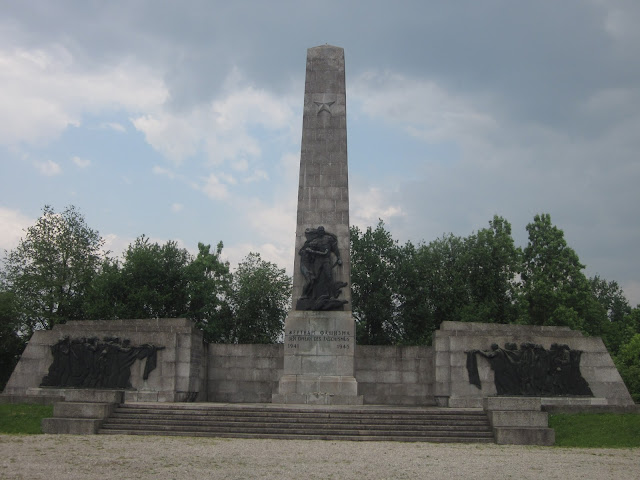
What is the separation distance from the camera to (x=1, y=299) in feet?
119

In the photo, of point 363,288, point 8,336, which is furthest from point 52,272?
point 363,288

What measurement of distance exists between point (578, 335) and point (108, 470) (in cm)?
1602

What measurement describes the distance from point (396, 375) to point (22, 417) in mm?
11966

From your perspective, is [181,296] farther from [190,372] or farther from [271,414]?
[271,414]

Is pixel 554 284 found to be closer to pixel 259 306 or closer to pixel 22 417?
pixel 259 306

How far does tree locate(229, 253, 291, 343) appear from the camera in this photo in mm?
40781

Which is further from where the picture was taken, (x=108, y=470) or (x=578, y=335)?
(x=578, y=335)

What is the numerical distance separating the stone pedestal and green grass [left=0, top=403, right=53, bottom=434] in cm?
671

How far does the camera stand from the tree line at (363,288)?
36.6 m

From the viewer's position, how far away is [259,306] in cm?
4153

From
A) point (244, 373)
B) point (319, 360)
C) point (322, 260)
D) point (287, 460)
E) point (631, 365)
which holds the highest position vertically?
point (322, 260)

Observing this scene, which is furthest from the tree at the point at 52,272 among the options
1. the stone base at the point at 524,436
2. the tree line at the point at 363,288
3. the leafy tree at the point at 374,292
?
the stone base at the point at 524,436

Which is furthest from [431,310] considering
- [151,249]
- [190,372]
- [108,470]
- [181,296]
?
[108,470]

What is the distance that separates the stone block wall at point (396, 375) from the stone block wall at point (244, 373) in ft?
9.93
